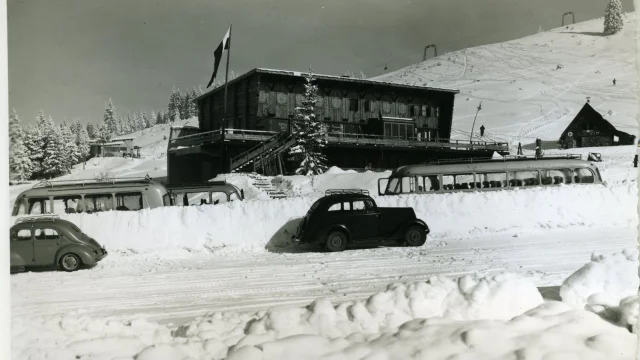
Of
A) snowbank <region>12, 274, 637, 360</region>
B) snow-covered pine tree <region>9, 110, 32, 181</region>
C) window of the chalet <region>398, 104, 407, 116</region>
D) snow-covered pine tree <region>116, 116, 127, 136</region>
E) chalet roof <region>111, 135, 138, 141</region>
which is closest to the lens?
snowbank <region>12, 274, 637, 360</region>

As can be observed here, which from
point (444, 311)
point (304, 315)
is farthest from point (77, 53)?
point (444, 311)

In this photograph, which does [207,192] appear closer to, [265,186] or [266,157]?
[265,186]

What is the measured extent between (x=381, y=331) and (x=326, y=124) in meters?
3.84

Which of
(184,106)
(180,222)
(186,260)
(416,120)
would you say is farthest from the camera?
(416,120)

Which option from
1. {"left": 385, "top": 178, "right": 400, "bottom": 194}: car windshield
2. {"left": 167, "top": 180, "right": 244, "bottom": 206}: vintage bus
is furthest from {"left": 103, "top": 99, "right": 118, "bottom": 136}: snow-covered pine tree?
{"left": 385, "top": 178, "right": 400, "bottom": 194}: car windshield

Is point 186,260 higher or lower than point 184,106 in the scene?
lower

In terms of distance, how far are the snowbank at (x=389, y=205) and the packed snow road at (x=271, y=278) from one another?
7.8 inches

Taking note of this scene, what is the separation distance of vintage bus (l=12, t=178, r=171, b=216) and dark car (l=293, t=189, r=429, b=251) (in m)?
2.39

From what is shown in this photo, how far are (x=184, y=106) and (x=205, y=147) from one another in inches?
54.9

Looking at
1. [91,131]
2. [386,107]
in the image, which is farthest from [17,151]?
[386,107]

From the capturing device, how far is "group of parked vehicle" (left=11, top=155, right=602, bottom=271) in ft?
13.4

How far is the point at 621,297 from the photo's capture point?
350 cm

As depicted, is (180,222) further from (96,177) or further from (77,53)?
(77,53)

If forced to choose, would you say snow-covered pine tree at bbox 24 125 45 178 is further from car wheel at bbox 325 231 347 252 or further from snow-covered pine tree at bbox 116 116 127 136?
car wheel at bbox 325 231 347 252
